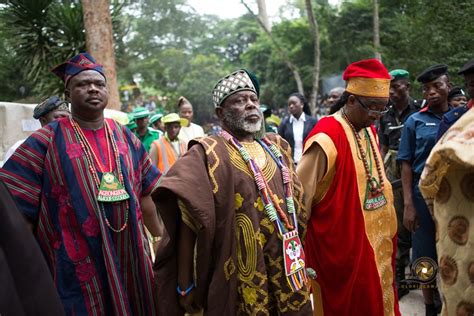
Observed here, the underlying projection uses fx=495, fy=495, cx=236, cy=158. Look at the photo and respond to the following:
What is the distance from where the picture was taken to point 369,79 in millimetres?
3768

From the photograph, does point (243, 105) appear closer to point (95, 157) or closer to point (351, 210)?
point (95, 157)

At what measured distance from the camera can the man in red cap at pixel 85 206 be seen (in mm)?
3080

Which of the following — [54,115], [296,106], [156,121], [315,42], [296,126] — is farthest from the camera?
[315,42]

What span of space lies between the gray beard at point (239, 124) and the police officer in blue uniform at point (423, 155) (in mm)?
2108

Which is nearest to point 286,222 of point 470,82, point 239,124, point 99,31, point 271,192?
point 271,192

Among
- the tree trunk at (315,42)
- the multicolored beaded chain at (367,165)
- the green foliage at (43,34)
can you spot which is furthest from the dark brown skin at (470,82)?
the tree trunk at (315,42)

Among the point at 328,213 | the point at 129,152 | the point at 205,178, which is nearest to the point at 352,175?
the point at 328,213

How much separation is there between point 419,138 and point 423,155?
165 mm

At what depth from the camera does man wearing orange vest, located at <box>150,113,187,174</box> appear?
720cm

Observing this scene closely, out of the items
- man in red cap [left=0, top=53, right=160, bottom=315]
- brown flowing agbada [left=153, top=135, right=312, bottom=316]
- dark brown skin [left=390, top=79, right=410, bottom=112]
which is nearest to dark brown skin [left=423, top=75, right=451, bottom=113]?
dark brown skin [left=390, top=79, right=410, bottom=112]

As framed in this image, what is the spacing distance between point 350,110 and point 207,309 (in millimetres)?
1993

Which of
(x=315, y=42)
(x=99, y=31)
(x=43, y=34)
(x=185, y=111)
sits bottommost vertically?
(x=185, y=111)

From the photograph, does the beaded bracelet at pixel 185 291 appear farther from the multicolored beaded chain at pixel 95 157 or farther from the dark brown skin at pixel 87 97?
the dark brown skin at pixel 87 97

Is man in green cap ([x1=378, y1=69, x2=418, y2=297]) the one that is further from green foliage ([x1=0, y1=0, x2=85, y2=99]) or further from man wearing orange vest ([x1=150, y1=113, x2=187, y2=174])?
green foliage ([x1=0, y1=0, x2=85, y2=99])
